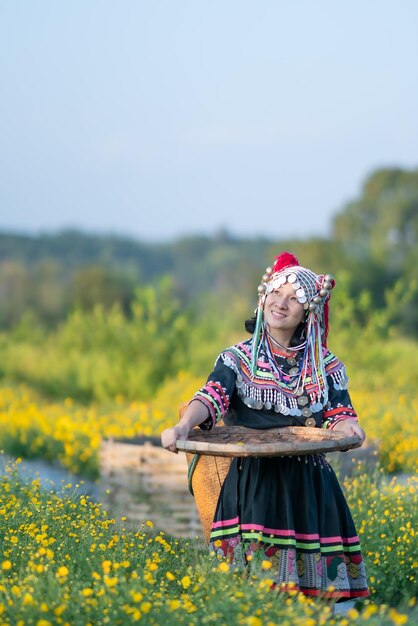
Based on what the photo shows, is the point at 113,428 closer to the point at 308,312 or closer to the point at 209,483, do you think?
the point at 209,483

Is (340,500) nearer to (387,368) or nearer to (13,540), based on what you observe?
(13,540)

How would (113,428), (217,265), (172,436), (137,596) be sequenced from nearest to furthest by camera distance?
(137,596)
(172,436)
(113,428)
(217,265)

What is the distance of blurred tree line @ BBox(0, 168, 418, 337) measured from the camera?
25.0 metres

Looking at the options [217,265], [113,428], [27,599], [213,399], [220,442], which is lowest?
[27,599]

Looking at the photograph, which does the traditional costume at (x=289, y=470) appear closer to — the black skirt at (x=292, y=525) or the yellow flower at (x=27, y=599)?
the black skirt at (x=292, y=525)

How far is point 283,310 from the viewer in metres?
4.06

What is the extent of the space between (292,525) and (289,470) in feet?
0.69

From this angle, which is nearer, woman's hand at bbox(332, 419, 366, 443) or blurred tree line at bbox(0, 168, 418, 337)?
woman's hand at bbox(332, 419, 366, 443)

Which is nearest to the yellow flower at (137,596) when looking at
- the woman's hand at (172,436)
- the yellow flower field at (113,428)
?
the woman's hand at (172,436)

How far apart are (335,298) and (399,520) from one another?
706 cm

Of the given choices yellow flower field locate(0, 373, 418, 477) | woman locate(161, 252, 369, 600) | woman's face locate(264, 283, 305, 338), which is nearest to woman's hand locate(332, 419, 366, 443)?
woman locate(161, 252, 369, 600)

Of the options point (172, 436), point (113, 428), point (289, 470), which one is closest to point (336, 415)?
point (289, 470)

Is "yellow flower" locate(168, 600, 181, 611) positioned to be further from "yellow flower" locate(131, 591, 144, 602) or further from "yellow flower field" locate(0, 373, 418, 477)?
"yellow flower field" locate(0, 373, 418, 477)

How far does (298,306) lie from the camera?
4066 mm
